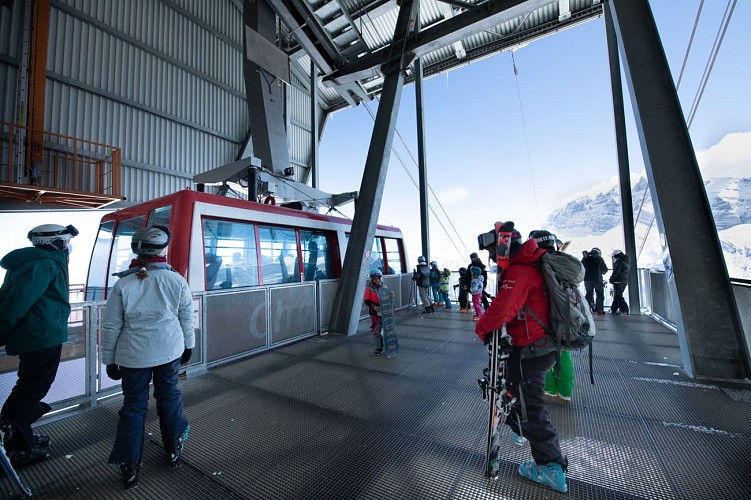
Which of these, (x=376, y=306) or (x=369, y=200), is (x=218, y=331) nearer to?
(x=376, y=306)

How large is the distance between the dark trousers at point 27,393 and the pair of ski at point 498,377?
2.80 meters

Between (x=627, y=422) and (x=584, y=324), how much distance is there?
1419 millimetres

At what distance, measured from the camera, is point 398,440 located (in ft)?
7.56

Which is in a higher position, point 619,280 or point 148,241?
point 148,241

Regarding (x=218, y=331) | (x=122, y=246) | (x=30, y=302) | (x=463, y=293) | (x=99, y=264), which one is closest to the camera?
(x=30, y=302)

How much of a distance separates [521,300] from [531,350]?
300 mm

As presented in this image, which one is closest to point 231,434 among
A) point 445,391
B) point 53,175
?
point 445,391

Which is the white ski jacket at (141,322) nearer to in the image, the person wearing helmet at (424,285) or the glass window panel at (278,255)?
the glass window panel at (278,255)

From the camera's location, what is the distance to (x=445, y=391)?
125 inches

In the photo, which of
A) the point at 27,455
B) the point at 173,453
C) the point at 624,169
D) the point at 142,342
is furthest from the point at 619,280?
the point at 27,455

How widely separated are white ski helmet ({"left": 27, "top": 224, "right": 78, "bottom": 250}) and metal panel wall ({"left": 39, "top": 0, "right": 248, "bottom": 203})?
988 cm

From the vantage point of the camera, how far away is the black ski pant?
1.76 metres

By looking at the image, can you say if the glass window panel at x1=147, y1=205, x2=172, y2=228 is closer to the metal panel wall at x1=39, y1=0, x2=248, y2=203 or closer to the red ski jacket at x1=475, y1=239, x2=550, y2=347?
the red ski jacket at x1=475, y1=239, x2=550, y2=347

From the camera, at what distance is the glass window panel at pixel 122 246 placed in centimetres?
476
